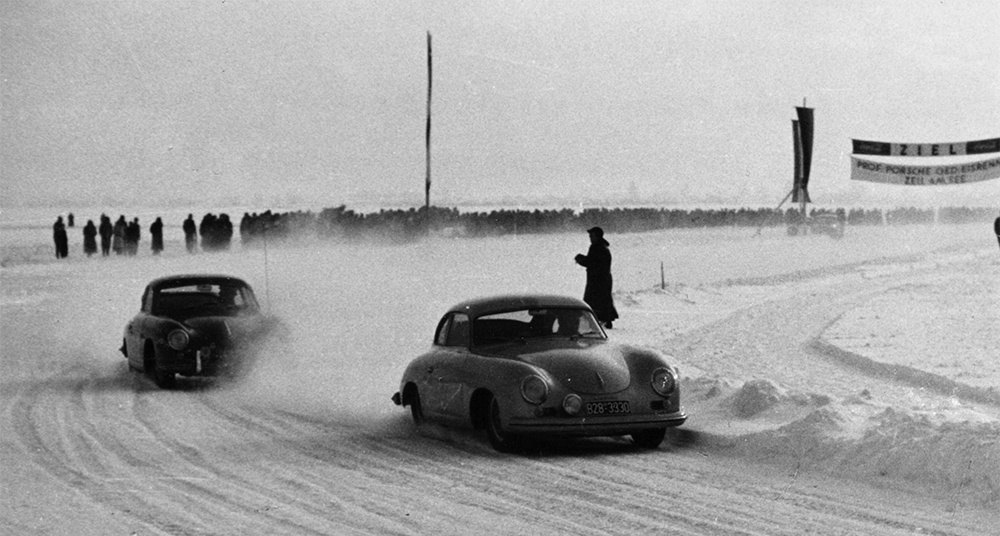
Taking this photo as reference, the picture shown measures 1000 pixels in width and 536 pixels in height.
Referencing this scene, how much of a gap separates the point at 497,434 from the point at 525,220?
60612 mm

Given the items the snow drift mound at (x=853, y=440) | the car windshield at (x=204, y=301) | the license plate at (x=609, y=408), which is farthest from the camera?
the car windshield at (x=204, y=301)

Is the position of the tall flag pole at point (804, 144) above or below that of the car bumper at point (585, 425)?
above

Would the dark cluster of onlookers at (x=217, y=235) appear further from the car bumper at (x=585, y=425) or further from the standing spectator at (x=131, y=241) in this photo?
the car bumper at (x=585, y=425)

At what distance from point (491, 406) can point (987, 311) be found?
66.5ft

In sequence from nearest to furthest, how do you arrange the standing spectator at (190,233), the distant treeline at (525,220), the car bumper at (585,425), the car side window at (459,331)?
the car bumper at (585,425) < the car side window at (459,331) < the standing spectator at (190,233) < the distant treeline at (525,220)

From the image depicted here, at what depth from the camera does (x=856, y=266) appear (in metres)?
48.5

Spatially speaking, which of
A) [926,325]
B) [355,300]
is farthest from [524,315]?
[355,300]

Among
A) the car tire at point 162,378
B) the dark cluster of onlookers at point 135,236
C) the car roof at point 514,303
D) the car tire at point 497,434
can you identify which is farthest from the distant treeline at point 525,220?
the car tire at point 497,434

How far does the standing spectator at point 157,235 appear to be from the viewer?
45.1 m

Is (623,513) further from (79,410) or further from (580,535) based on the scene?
(79,410)

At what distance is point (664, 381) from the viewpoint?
10359 mm

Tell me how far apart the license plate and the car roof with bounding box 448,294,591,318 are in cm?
153

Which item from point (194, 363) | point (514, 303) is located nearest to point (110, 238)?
point (194, 363)

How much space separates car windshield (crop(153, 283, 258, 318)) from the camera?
16766mm
